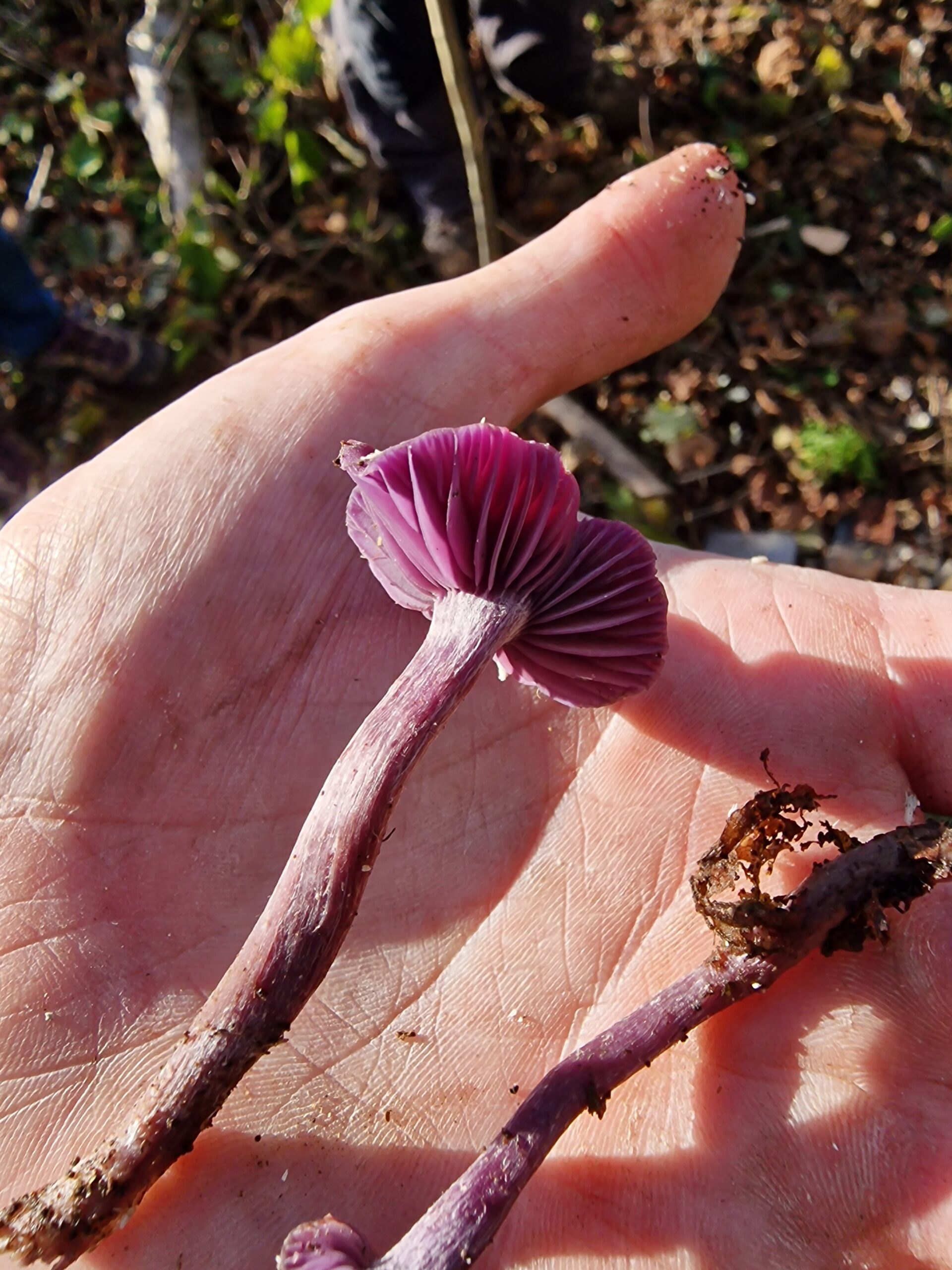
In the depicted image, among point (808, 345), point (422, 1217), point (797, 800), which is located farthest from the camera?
point (808, 345)

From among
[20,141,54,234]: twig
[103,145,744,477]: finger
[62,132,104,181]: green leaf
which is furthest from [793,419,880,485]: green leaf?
[20,141,54,234]: twig

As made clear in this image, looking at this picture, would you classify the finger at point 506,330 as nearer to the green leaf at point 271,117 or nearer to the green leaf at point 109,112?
the green leaf at point 271,117

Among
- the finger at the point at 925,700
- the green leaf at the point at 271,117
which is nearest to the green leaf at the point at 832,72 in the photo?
the green leaf at the point at 271,117

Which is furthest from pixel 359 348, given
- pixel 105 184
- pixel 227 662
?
pixel 105 184

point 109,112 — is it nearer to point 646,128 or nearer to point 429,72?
point 429,72

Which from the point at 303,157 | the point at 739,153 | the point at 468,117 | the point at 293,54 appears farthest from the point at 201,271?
the point at 739,153

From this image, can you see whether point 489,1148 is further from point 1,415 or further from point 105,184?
point 105,184
